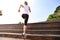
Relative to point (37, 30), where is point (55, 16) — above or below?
above

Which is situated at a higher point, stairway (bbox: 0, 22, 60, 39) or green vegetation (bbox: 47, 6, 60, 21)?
green vegetation (bbox: 47, 6, 60, 21)

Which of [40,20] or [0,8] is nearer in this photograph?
[40,20]

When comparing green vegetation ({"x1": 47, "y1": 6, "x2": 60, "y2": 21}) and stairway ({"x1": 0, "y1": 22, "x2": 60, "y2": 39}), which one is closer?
stairway ({"x1": 0, "y1": 22, "x2": 60, "y2": 39})

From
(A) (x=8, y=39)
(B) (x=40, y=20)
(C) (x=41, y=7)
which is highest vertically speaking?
(C) (x=41, y=7)

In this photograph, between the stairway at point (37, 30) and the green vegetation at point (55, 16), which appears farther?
the green vegetation at point (55, 16)

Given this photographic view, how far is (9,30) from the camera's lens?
7.19m

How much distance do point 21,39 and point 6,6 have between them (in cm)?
311

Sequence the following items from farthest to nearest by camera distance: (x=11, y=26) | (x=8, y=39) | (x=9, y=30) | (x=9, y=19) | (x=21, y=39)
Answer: (x=9, y=19)
(x=11, y=26)
(x=9, y=30)
(x=8, y=39)
(x=21, y=39)

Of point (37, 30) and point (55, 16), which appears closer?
point (37, 30)

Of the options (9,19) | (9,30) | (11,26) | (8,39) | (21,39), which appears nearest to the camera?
(21,39)

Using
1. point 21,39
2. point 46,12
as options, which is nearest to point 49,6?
point 46,12

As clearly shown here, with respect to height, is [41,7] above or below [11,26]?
above

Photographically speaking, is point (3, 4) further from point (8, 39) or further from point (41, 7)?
point (8, 39)

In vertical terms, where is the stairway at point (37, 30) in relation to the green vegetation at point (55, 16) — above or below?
below
